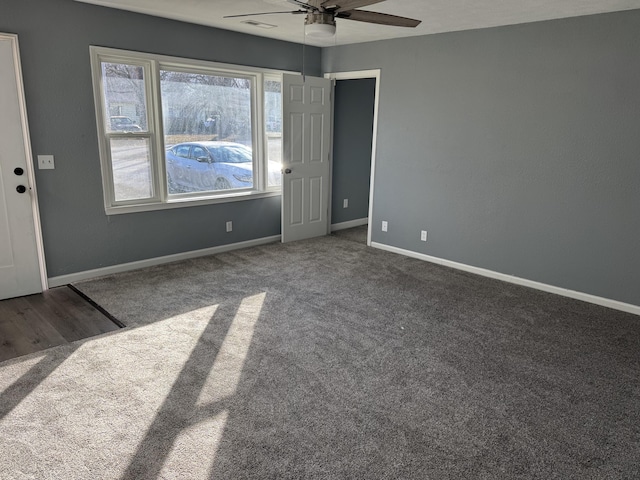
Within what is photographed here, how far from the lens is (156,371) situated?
2.74m

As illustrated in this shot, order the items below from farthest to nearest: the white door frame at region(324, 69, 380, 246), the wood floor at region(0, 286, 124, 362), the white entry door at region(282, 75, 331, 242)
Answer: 1. the white entry door at region(282, 75, 331, 242)
2. the white door frame at region(324, 69, 380, 246)
3. the wood floor at region(0, 286, 124, 362)

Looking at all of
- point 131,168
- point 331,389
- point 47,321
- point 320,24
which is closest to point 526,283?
point 331,389

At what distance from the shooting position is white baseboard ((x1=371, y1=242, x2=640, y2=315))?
151 inches

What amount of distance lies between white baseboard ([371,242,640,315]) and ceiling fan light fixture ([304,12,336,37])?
3.01m

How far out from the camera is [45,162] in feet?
12.5

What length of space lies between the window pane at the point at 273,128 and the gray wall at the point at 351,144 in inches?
35.0

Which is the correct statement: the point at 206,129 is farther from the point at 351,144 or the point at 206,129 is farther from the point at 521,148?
the point at 521,148

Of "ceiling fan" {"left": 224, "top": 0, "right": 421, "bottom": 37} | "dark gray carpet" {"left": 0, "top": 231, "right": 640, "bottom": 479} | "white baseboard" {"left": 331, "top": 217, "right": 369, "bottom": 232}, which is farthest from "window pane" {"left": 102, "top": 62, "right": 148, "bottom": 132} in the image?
"white baseboard" {"left": 331, "top": 217, "right": 369, "bottom": 232}

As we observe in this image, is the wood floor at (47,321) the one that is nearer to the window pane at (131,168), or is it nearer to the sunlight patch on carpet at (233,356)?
the sunlight patch on carpet at (233,356)

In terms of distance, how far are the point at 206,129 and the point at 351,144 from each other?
2309mm

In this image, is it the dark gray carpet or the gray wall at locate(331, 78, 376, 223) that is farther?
the gray wall at locate(331, 78, 376, 223)

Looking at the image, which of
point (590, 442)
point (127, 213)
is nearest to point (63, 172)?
point (127, 213)

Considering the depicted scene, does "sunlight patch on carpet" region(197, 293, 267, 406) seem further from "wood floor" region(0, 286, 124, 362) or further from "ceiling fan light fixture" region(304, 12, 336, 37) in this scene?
"ceiling fan light fixture" region(304, 12, 336, 37)

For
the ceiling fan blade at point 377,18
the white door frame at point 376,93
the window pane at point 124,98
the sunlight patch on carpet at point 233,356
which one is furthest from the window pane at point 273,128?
the ceiling fan blade at point 377,18
